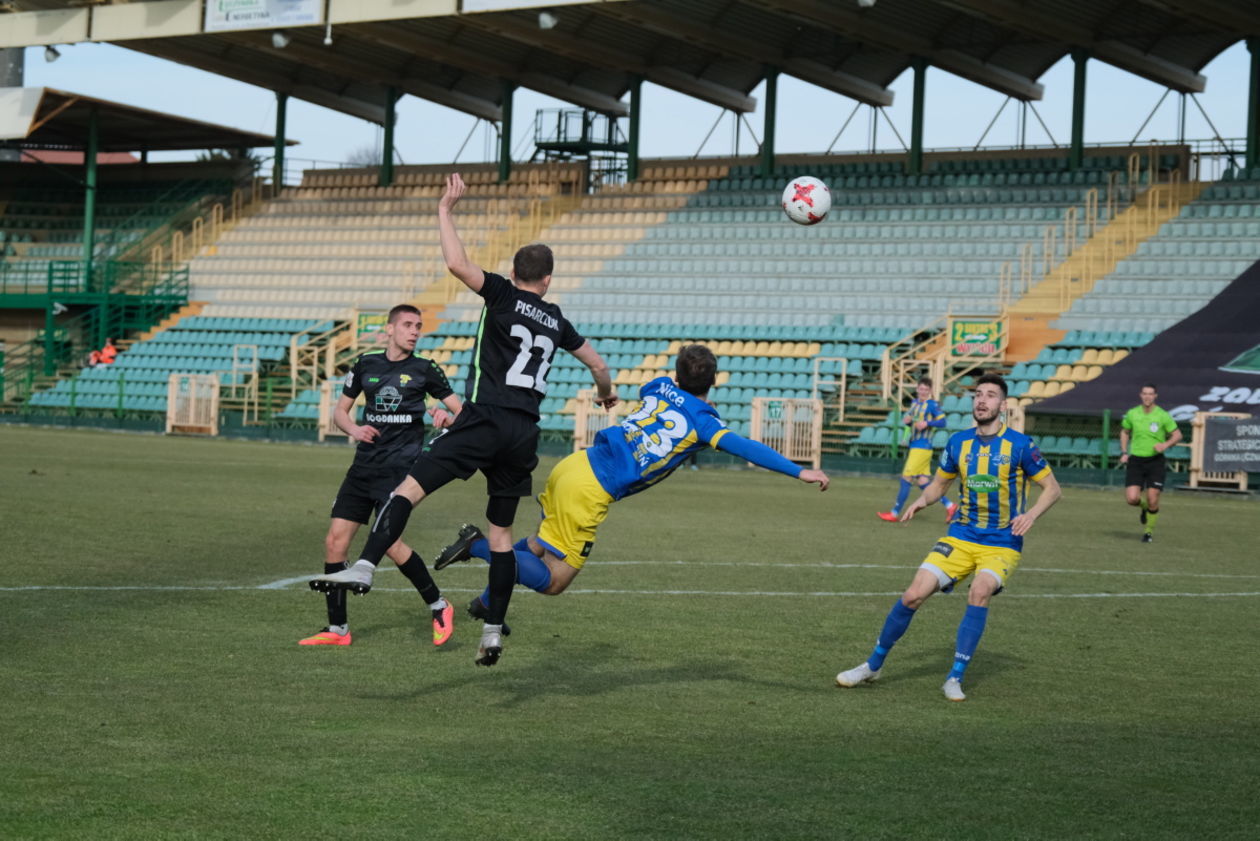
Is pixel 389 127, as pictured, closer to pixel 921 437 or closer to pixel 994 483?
pixel 921 437

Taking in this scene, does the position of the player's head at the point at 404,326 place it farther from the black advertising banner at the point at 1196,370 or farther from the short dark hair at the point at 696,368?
the black advertising banner at the point at 1196,370

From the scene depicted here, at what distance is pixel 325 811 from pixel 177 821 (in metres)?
0.47

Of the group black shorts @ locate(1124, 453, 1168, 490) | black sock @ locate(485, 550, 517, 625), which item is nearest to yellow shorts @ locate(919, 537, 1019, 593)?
black sock @ locate(485, 550, 517, 625)

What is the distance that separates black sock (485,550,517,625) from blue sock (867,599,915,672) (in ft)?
6.41

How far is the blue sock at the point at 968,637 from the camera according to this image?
8148 mm

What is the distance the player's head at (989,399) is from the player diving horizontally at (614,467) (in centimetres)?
136

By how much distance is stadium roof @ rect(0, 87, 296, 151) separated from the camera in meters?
44.2

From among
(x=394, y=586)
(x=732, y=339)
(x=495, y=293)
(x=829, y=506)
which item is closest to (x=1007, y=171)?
(x=732, y=339)

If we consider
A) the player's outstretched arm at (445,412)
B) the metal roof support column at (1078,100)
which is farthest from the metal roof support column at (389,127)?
the player's outstretched arm at (445,412)

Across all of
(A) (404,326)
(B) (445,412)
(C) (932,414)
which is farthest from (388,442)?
(C) (932,414)

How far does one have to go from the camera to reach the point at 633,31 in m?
39.6

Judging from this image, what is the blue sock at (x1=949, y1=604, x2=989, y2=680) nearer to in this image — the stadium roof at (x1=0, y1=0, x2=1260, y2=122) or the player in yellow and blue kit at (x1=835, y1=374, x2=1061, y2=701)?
the player in yellow and blue kit at (x1=835, y1=374, x2=1061, y2=701)

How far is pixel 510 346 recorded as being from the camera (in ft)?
24.8

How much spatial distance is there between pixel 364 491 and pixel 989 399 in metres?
3.58
